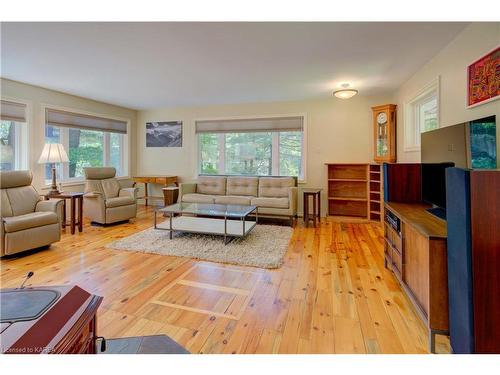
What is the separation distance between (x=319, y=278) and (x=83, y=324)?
210 centimetres

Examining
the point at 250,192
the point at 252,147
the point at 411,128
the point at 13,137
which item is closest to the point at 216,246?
the point at 250,192

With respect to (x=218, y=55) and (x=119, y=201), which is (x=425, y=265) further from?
(x=119, y=201)

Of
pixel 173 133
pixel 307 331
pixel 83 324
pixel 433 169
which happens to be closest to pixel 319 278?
pixel 307 331

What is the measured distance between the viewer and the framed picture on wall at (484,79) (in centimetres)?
188

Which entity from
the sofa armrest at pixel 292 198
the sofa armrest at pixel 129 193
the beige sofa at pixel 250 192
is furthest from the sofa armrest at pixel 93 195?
the sofa armrest at pixel 292 198

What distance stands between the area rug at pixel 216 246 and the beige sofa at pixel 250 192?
1.87 ft

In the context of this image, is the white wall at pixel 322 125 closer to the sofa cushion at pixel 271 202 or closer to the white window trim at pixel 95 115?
the sofa cushion at pixel 271 202

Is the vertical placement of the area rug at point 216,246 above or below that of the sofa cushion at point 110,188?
below

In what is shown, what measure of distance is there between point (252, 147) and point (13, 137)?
4.02 metres

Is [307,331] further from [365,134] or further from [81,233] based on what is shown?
[365,134]

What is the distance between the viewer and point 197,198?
15.9ft

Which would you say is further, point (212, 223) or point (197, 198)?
point (197, 198)

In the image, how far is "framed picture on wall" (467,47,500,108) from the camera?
6.18 feet

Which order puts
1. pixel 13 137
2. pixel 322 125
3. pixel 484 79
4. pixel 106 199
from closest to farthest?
pixel 484 79 < pixel 13 137 < pixel 106 199 < pixel 322 125
